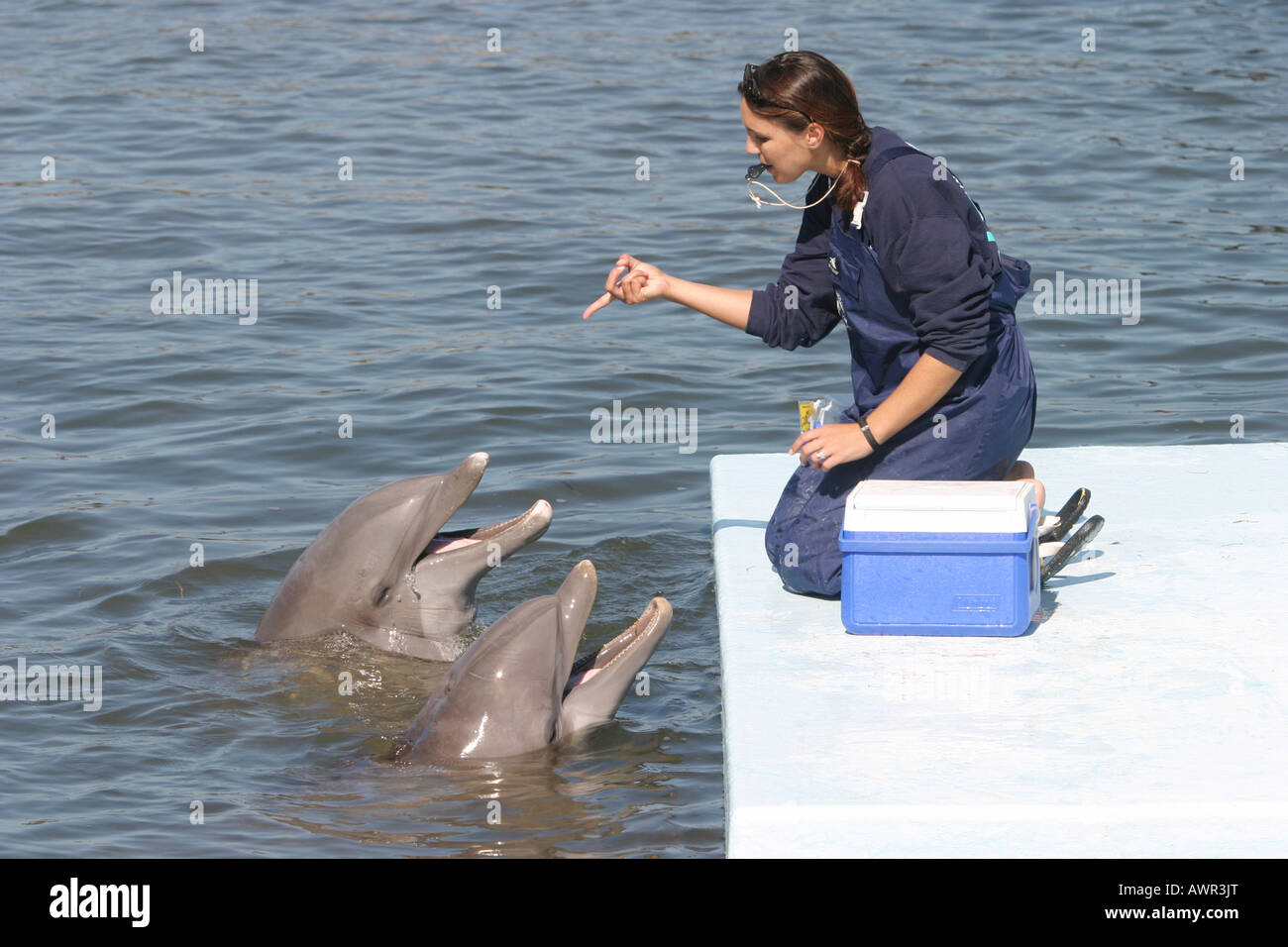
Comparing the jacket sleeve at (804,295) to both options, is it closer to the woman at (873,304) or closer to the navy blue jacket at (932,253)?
→ the woman at (873,304)

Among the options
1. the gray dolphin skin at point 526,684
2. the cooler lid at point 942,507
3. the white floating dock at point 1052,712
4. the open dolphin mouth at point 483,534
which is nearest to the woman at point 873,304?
the cooler lid at point 942,507

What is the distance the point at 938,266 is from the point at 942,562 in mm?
779

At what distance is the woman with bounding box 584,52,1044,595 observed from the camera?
4516 millimetres

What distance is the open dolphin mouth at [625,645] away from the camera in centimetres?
486

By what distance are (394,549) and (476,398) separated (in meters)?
3.34

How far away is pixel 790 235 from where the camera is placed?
11406 millimetres

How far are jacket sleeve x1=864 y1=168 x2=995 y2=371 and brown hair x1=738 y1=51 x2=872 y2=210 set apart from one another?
0.17 m

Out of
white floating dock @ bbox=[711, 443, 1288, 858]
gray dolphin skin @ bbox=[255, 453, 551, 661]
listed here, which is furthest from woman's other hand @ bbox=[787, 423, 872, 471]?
gray dolphin skin @ bbox=[255, 453, 551, 661]

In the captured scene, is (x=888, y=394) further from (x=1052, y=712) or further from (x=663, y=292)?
(x=1052, y=712)

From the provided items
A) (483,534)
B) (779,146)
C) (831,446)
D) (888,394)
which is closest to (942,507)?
(831,446)

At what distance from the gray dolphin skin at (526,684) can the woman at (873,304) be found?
572 millimetres
